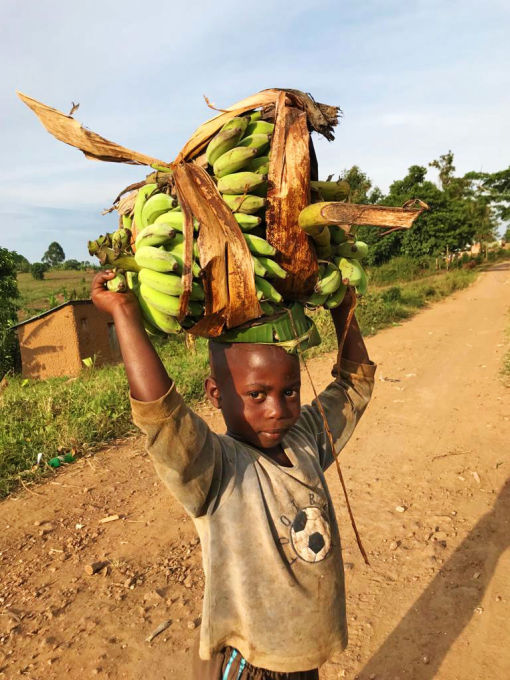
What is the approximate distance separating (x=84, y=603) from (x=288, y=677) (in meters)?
2.13

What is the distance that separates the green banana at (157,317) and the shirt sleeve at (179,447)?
159mm

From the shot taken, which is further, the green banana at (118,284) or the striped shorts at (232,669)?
the striped shorts at (232,669)

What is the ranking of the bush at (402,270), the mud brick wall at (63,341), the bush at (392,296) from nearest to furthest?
the mud brick wall at (63,341) → the bush at (392,296) → the bush at (402,270)

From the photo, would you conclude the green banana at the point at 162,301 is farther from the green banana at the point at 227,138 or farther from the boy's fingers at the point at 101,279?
the green banana at the point at 227,138

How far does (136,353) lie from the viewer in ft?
4.04

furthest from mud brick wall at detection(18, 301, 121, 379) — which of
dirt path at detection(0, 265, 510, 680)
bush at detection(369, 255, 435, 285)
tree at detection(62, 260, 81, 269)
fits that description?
tree at detection(62, 260, 81, 269)

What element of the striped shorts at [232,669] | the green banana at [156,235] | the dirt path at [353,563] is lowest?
the dirt path at [353,563]

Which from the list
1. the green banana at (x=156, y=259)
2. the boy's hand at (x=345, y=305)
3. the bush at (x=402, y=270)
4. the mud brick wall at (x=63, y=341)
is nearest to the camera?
the green banana at (x=156, y=259)

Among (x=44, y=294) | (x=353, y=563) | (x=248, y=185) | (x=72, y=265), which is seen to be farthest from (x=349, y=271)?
(x=72, y=265)

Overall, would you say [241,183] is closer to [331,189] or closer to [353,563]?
[331,189]

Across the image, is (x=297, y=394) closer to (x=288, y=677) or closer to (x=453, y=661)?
(x=288, y=677)

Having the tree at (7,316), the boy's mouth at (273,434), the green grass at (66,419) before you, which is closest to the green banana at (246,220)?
the boy's mouth at (273,434)

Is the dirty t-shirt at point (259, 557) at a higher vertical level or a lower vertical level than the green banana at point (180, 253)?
lower

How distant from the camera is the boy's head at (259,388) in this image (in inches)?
56.0
